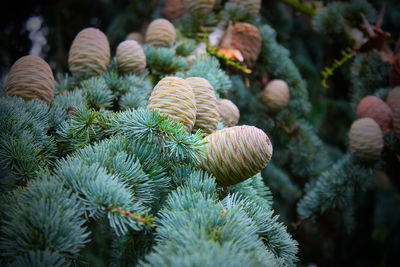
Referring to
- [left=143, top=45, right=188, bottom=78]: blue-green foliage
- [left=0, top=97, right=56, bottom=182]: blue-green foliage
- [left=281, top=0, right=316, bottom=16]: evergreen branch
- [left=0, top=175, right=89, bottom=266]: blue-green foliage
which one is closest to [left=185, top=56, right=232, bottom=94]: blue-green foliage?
[left=143, top=45, right=188, bottom=78]: blue-green foliage

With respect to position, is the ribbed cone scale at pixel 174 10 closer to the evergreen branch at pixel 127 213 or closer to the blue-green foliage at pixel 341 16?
the blue-green foliage at pixel 341 16

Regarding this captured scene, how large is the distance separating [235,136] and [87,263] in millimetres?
357

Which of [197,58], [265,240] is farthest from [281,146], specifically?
[265,240]

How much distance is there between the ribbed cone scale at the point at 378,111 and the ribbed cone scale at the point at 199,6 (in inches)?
29.3

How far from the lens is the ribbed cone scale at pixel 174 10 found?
133cm

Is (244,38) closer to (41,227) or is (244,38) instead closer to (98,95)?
(98,95)

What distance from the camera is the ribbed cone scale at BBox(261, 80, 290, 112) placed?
1248 millimetres

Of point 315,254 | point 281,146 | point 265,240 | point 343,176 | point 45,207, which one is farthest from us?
point 315,254

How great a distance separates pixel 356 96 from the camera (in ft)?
4.20

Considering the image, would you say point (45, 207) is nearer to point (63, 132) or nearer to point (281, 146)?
point (63, 132)

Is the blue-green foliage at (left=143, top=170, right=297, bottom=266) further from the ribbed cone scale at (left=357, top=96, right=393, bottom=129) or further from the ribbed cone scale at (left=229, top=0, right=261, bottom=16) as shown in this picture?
the ribbed cone scale at (left=229, top=0, right=261, bottom=16)

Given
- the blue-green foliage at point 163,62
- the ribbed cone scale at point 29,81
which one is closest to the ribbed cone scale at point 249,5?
the blue-green foliage at point 163,62

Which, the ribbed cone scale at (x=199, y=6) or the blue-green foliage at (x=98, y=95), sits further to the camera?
the ribbed cone scale at (x=199, y=6)

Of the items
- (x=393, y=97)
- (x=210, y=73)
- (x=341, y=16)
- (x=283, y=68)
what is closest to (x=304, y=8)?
(x=341, y=16)
